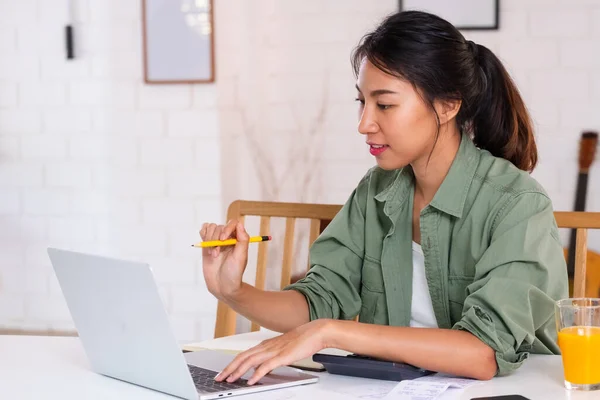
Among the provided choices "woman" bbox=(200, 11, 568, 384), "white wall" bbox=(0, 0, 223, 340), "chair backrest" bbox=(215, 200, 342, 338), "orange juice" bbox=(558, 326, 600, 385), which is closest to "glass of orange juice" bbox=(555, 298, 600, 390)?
"orange juice" bbox=(558, 326, 600, 385)

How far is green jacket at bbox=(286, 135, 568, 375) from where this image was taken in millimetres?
1375

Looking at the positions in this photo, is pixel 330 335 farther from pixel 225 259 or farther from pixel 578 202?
pixel 578 202

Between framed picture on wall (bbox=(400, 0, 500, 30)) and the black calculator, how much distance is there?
5.55 ft

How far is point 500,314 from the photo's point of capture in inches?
53.1

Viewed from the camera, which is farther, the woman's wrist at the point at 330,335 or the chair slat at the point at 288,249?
the chair slat at the point at 288,249

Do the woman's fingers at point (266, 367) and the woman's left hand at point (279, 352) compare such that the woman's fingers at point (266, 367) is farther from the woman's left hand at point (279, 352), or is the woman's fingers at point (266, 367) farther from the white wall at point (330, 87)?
the white wall at point (330, 87)

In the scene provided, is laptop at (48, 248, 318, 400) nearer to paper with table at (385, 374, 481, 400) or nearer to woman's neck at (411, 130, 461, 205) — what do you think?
paper with table at (385, 374, 481, 400)

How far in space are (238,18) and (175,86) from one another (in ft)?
0.97

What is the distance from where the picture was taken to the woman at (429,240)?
133cm

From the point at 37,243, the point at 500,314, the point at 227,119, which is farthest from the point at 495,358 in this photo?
the point at 37,243

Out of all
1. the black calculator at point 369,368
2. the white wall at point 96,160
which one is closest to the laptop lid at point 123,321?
the black calculator at point 369,368

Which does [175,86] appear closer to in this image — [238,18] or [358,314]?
[238,18]

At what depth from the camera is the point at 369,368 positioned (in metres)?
1.29

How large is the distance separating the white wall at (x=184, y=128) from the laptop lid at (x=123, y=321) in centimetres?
158
